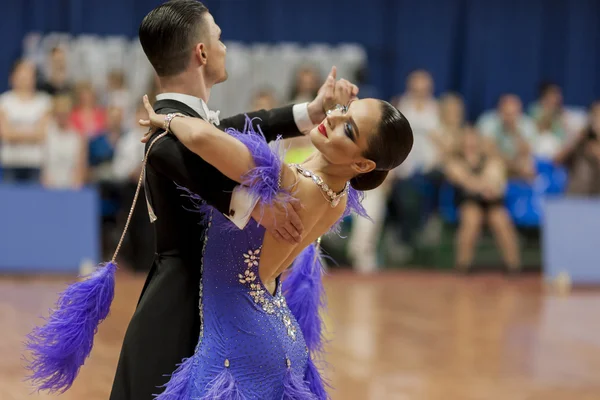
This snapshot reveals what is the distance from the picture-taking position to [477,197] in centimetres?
871

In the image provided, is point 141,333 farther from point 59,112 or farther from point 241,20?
point 241,20

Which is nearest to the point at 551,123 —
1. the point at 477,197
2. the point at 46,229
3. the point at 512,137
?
the point at 512,137

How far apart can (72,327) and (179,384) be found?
37 centimetres

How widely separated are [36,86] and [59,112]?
0.63 m

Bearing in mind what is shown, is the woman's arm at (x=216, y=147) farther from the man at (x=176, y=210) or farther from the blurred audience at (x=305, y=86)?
the blurred audience at (x=305, y=86)

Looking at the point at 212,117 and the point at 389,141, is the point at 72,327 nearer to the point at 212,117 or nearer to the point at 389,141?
the point at 212,117

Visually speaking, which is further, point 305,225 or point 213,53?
point 213,53

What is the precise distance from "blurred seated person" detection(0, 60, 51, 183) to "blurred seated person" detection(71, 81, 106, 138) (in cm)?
48

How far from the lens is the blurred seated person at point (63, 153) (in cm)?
793

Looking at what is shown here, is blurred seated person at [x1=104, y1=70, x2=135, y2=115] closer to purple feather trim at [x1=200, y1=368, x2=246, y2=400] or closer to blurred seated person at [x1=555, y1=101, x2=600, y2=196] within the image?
blurred seated person at [x1=555, y1=101, x2=600, y2=196]

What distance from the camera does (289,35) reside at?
10.9m

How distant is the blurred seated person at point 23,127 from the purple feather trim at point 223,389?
20.9 ft

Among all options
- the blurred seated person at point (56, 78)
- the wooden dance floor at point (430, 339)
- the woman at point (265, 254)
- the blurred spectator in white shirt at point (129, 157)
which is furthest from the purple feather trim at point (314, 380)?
the blurred seated person at point (56, 78)

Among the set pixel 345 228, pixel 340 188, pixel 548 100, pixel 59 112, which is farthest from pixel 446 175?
pixel 340 188
